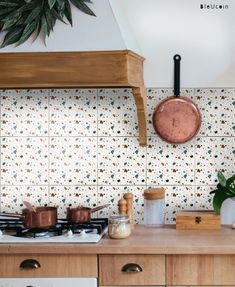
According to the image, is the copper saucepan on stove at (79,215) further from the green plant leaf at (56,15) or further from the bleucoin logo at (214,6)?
the bleucoin logo at (214,6)

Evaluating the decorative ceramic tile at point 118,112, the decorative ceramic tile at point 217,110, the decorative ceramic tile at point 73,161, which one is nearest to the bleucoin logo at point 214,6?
the decorative ceramic tile at point 217,110

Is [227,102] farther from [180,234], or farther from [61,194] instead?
[61,194]

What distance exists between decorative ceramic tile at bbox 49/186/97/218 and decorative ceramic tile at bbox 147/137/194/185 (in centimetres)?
32

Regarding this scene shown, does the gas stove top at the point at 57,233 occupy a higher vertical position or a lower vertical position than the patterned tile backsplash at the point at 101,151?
lower

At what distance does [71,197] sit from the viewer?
9.42 feet

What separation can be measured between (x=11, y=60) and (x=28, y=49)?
9 cm

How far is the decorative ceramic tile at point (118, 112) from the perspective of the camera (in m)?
2.84

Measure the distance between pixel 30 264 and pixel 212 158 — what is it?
1107 mm

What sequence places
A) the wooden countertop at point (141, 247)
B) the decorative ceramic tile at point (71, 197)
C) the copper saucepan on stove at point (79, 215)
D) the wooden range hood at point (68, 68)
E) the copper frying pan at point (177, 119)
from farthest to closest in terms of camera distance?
the decorative ceramic tile at point (71, 197)
the copper frying pan at point (177, 119)
the copper saucepan on stove at point (79, 215)
the wooden range hood at point (68, 68)
the wooden countertop at point (141, 247)

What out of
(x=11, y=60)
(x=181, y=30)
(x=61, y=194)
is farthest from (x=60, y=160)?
(x=181, y=30)

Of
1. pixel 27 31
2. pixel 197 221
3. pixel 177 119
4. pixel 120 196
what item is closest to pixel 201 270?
pixel 197 221

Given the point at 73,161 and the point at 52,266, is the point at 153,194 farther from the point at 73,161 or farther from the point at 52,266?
the point at 52,266

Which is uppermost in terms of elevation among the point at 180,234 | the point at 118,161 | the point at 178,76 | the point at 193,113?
the point at 178,76

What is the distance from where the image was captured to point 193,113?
2760mm
